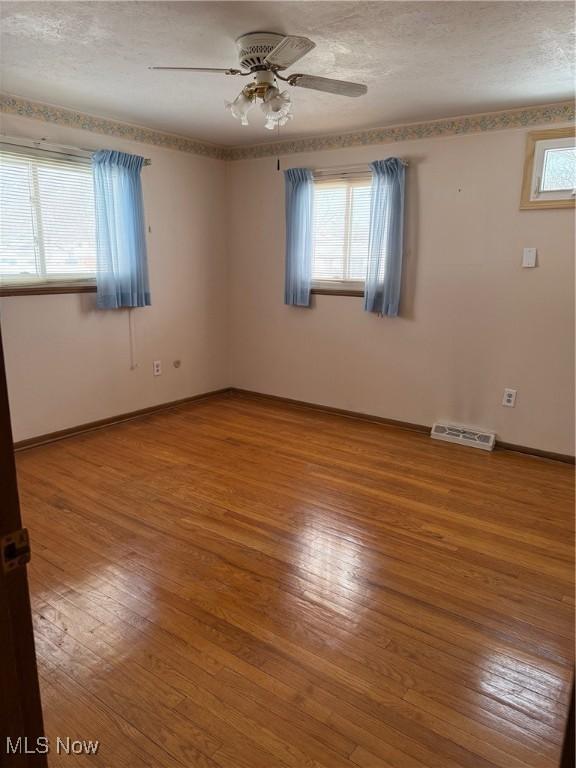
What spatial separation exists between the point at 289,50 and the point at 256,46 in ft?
1.30

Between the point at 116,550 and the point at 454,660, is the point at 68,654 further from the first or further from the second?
the point at 454,660

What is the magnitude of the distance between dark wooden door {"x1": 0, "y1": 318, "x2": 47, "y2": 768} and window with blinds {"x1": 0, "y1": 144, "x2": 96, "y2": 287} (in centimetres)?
319

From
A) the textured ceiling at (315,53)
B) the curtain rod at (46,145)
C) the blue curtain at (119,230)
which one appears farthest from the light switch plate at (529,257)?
the curtain rod at (46,145)

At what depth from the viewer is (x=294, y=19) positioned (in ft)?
6.93

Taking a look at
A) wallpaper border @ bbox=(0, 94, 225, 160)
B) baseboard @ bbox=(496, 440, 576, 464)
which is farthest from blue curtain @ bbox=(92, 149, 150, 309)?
baseboard @ bbox=(496, 440, 576, 464)

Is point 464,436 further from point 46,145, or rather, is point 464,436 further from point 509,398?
point 46,145

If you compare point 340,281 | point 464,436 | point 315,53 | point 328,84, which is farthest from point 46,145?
point 464,436

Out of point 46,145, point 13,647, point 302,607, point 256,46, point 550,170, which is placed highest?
point 256,46

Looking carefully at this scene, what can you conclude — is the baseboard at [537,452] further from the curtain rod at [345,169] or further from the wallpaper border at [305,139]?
the curtain rod at [345,169]

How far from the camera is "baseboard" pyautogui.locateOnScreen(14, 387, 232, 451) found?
370 centimetres

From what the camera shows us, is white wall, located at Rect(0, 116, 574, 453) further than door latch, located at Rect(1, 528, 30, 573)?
Yes

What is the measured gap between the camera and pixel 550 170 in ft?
11.0

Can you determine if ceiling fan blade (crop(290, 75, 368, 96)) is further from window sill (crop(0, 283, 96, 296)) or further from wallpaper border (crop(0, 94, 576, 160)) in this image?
window sill (crop(0, 283, 96, 296))

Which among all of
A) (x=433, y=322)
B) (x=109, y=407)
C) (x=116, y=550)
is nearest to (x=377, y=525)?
(x=116, y=550)
